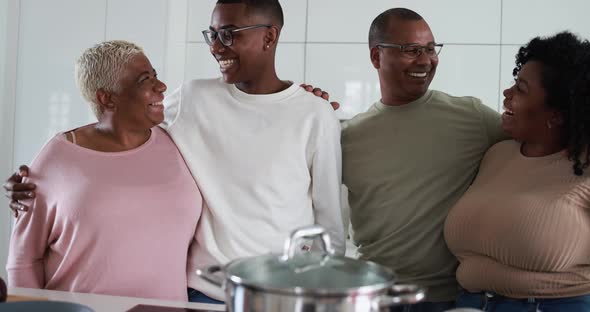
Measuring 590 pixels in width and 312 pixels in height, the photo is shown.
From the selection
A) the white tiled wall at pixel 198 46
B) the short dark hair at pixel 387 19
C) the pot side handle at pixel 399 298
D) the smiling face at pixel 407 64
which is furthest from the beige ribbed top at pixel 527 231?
the white tiled wall at pixel 198 46

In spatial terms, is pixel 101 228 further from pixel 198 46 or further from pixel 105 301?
pixel 198 46

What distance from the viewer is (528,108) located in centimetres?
144

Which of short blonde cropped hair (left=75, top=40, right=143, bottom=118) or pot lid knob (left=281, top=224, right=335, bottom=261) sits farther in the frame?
short blonde cropped hair (left=75, top=40, right=143, bottom=118)

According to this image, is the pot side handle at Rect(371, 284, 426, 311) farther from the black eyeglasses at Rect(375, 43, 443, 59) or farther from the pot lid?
the black eyeglasses at Rect(375, 43, 443, 59)

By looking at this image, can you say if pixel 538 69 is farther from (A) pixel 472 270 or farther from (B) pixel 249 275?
(B) pixel 249 275

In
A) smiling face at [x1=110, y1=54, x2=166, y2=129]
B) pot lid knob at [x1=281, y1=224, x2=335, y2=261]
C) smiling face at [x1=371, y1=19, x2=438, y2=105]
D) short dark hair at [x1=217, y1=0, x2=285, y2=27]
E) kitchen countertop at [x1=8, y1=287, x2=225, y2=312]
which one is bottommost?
kitchen countertop at [x1=8, y1=287, x2=225, y2=312]

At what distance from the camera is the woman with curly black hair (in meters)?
1.33

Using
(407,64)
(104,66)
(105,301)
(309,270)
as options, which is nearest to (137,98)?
(104,66)

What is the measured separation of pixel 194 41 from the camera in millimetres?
2760

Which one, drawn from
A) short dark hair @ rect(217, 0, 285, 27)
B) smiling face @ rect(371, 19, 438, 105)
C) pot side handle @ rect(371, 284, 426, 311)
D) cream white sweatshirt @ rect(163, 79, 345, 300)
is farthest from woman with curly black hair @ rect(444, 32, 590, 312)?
pot side handle @ rect(371, 284, 426, 311)

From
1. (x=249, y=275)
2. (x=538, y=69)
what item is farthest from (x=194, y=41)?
(x=249, y=275)

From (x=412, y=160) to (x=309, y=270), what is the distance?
0.92m

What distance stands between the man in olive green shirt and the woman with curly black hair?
0.09 metres

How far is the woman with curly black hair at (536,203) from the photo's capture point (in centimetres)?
133
